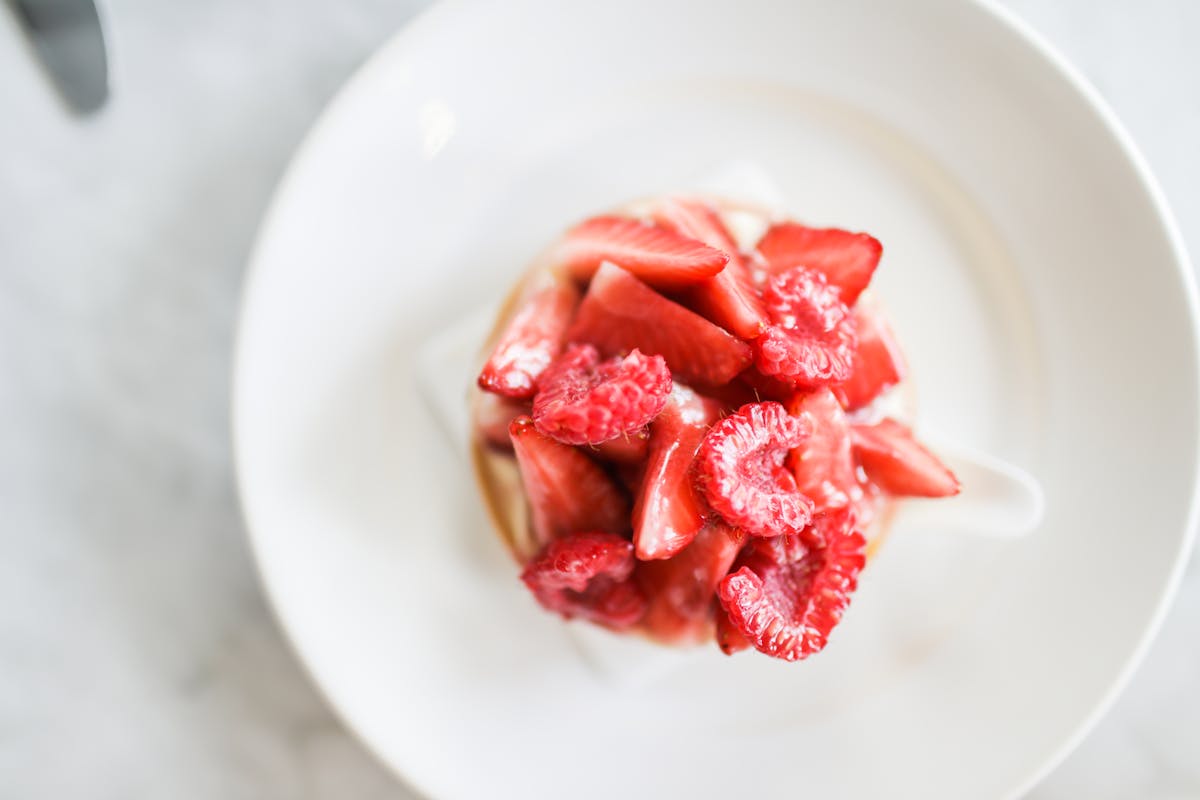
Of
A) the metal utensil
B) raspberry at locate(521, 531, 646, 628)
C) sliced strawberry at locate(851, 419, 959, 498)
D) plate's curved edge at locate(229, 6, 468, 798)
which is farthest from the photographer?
the metal utensil

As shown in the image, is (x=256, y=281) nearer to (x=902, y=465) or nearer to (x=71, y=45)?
(x=71, y=45)

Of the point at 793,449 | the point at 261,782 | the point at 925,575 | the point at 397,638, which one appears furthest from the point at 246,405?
the point at 925,575

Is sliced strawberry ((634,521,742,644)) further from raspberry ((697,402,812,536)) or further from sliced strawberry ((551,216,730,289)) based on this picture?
sliced strawberry ((551,216,730,289))

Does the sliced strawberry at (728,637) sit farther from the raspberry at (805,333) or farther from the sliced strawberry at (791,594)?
the raspberry at (805,333)

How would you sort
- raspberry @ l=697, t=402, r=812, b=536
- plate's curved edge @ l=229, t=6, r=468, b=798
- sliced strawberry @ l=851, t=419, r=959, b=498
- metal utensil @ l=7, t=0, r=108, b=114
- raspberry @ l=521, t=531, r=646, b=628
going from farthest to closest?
metal utensil @ l=7, t=0, r=108, b=114, plate's curved edge @ l=229, t=6, r=468, b=798, sliced strawberry @ l=851, t=419, r=959, b=498, raspberry @ l=521, t=531, r=646, b=628, raspberry @ l=697, t=402, r=812, b=536

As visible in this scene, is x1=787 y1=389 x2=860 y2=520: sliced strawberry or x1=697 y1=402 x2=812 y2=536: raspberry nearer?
x1=697 y1=402 x2=812 y2=536: raspberry

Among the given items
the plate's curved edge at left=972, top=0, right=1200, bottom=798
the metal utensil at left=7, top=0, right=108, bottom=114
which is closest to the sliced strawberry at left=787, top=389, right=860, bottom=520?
the plate's curved edge at left=972, top=0, right=1200, bottom=798

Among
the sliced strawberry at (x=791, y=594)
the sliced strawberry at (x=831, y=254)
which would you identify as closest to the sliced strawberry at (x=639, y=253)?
the sliced strawberry at (x=831, y=254)

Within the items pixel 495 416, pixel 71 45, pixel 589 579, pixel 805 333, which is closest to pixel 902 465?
pixel 805 333
